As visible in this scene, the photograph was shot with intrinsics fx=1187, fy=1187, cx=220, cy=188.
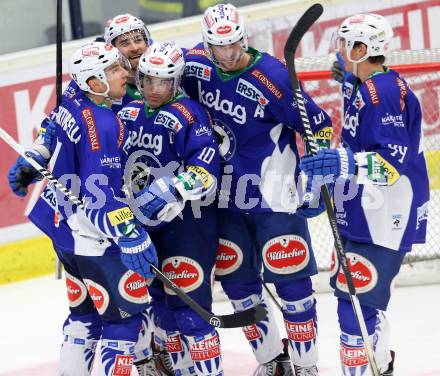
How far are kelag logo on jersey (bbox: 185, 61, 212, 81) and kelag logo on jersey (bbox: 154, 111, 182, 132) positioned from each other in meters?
0.25

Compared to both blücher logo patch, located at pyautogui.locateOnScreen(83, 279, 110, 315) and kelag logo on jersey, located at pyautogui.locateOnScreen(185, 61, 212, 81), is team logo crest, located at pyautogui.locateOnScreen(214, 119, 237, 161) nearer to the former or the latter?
kelag logo on jersey, located at pyautogui.locateOnScreen(185, 61, 212, 81)

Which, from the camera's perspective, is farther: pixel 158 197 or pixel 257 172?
pixel 257 172

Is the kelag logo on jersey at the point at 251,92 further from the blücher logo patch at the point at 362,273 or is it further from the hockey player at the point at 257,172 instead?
the blücher logo patch at the point at 362,273

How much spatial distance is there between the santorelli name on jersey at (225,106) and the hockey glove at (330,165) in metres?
0.47

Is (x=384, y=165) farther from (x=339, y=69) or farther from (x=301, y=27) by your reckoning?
(x=339, y=69)

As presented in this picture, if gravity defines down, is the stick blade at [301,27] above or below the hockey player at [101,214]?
above

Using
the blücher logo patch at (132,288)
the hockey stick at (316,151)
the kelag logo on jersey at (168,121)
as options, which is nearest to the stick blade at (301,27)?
the hockey stick at (316,151)

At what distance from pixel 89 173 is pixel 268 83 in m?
0.79

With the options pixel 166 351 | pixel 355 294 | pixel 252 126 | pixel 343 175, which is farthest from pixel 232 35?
pixel 166 351

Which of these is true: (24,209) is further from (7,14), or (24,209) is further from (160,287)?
(160,287)

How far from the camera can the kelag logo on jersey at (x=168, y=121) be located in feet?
13.8

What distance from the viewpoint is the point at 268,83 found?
432 cm

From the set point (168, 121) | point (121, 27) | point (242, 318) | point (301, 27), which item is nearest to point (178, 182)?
point (168, 121)

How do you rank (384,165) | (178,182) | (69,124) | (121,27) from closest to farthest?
(384,165), (69,124), (178,182), (121,27)
